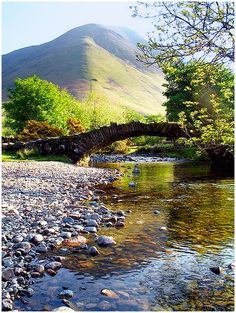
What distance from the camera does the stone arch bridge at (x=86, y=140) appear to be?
1401 inches

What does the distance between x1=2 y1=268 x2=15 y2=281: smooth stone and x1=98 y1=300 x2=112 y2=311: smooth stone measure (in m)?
1.58

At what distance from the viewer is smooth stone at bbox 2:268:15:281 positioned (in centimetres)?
637

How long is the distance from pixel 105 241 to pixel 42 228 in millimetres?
1803

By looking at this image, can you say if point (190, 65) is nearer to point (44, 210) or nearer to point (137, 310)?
point (137, 310)

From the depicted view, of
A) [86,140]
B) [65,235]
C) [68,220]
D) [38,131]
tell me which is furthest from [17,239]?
[38,131]

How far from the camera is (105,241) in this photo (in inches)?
350

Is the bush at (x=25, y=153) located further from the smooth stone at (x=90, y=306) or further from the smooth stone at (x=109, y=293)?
the smooth stone at (x=90, y=306)

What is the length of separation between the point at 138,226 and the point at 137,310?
5.04 meters

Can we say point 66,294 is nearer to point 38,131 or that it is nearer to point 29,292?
point 29,292

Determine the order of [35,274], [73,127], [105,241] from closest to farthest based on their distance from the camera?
[35,274]
[105,241]
[73,127]

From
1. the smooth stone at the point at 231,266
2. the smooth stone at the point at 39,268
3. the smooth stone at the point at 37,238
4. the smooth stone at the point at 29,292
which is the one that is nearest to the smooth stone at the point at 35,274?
the smooth stone at the point at 39,268

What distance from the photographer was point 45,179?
20156mm

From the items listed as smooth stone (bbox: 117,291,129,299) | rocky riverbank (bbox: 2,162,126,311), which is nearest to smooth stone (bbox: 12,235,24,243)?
rocky riverbank (bbox: 2,162,126,311)

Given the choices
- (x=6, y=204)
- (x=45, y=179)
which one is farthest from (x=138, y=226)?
(x=45, y=179)
